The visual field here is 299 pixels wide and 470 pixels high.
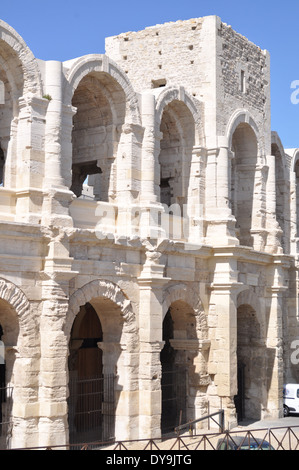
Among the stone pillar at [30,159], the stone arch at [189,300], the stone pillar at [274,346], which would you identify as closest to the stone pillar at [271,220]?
the stone pillar at [274,346]

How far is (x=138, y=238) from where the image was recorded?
1716 cm

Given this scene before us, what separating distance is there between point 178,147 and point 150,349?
594 cm

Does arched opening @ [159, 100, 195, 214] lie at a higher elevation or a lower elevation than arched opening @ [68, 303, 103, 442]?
higher

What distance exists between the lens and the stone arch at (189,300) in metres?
18.1

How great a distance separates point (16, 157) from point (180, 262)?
210 inches

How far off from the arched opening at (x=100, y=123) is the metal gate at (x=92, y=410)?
460cm

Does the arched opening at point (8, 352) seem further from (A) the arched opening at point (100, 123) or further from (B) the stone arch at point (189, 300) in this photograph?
(B) the stone arch at point (189, 300)

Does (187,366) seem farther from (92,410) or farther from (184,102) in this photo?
(184,102)

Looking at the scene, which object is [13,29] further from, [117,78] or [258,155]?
[258,155]

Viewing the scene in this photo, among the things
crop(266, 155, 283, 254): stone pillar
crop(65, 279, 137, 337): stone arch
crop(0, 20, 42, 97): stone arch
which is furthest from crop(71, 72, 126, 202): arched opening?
crop(266, 155, 283, 254): stone pillar

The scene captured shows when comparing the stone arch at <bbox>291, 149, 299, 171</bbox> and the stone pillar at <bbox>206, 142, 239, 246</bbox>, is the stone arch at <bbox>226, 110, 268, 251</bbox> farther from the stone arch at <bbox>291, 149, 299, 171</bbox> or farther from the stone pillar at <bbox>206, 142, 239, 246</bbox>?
the stone arch at <bbox>291, 149, 299, 171</bbox>

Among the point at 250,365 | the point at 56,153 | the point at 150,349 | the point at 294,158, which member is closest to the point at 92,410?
the point at 150,349

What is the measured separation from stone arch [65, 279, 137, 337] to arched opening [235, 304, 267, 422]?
225 inches

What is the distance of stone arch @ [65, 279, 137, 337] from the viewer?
15633mm
